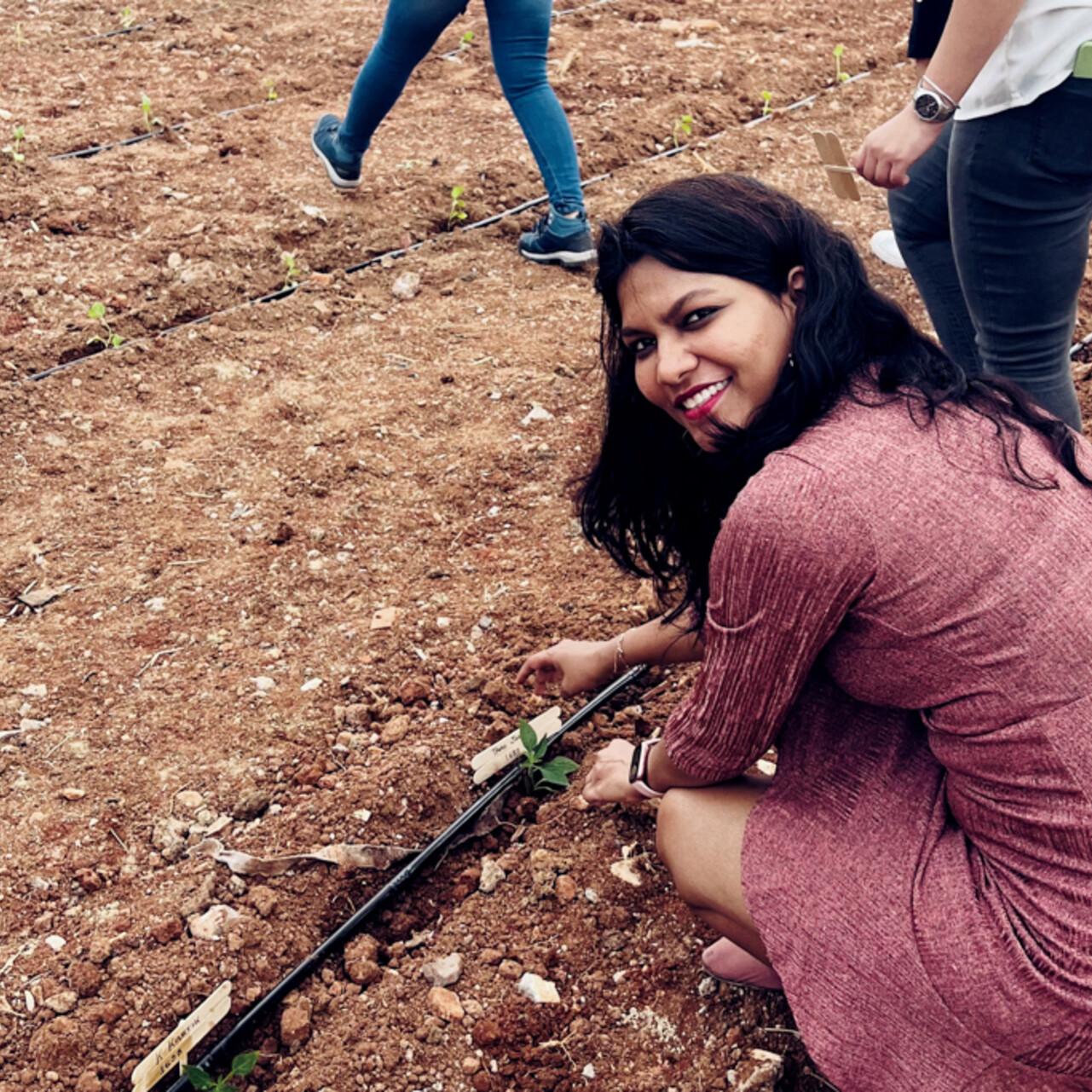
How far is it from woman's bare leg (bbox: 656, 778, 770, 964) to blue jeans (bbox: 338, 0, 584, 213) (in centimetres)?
259

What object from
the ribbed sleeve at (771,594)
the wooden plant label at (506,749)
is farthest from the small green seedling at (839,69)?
the ribbed sleeve at (771,594)

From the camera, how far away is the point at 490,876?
7.25 feet

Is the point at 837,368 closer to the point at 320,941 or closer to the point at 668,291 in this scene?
the point at 668,291

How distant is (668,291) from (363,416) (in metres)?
1.92

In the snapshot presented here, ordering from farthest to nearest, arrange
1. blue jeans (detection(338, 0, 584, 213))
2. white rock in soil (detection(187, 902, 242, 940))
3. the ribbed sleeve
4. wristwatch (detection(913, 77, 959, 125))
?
blue jeans (detection(338, 0, 584, 213)), white rock in soil (detection(187, 902, 242, 940)), wristwatch (detection(913, 77, 959, 125)), the ribbed sleeve

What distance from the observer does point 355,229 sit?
166 inches

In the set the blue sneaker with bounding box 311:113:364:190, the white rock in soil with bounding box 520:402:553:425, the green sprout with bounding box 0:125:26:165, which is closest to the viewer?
the white rock in soil with bounding box 520:402:553:425

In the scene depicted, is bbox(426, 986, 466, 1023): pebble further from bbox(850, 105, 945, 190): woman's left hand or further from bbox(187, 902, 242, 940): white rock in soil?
bbox(850, 105, 945, 190): woman's left hand

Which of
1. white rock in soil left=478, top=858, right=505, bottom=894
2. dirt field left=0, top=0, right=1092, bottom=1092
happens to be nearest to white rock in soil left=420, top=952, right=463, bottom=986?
dirt field left=0, top=0, right=1092, bottom=1092

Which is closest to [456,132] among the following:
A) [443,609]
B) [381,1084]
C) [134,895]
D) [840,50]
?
[840,50]

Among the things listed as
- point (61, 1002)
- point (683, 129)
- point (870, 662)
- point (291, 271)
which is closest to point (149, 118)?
point (291, 271)

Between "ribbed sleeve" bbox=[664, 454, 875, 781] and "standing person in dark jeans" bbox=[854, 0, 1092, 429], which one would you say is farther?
"standing person in dark jeans" bbox=[854, 0, 1092, 429]

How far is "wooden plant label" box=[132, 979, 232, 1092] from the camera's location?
189cm

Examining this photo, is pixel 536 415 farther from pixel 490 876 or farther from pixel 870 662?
pixel 870 662
